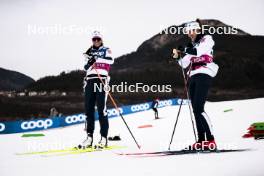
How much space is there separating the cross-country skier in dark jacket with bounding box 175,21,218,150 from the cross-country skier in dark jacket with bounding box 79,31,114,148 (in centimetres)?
82

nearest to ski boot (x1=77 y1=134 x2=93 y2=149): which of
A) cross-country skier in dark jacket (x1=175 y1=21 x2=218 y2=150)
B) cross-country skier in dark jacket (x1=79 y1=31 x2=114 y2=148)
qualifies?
cross-country skier in dark jacket (x1=79 y1=31 x2=114 y2=148)

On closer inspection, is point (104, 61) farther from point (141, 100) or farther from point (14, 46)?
point (141, 100)

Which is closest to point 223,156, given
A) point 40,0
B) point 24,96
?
point 40,0

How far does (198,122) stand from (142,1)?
1.87 m

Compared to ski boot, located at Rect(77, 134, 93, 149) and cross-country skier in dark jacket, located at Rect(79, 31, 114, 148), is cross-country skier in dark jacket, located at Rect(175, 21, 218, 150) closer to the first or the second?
cross-country skier in dark jacket, located at Rect(79, 31, 114, 148)

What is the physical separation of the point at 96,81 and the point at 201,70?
1.04 m

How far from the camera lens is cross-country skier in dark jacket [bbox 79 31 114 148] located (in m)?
3.22

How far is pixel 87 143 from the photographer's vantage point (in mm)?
3244

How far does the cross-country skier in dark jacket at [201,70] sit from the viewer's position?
2.63 metres

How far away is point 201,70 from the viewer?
267 centimetres

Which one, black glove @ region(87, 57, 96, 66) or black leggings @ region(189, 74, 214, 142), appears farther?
black glove @ region(87, 57, 96, 66)

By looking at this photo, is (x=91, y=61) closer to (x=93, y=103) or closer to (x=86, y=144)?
(x=93, y=103)

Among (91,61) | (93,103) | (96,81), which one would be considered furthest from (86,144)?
(91,61)

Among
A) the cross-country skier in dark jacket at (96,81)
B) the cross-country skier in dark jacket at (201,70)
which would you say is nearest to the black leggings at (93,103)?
the cross-country skier in dark jacket at (96,81)
